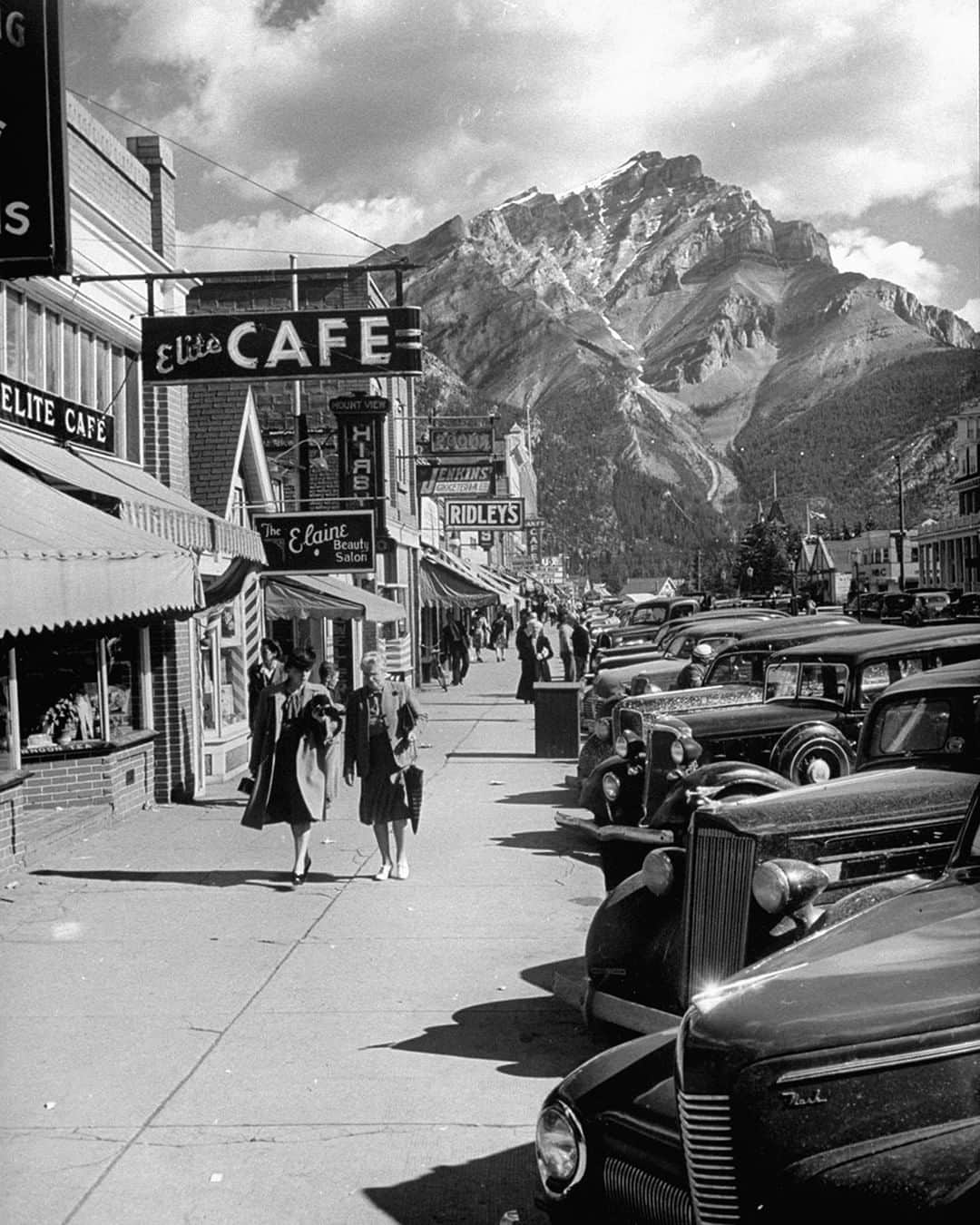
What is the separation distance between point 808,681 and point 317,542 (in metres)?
8.09

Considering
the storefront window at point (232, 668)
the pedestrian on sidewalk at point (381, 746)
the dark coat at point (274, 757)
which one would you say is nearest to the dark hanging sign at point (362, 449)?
the storefront window at point (232, 668)

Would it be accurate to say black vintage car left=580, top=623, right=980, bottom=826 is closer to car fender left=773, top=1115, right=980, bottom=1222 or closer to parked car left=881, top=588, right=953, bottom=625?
car fender left=773, top=1115, right=980, bottom=1222

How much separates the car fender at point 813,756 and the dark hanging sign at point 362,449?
1613 cm

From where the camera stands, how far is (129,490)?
12.4 meters

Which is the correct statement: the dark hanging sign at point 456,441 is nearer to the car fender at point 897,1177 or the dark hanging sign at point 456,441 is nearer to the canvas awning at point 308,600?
the canvas awning at point 308,600

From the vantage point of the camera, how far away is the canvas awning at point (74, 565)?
7.98 meters

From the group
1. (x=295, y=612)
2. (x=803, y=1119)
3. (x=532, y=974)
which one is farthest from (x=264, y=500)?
(x=803, y=1119)

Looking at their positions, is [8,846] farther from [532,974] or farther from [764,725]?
[764,725]

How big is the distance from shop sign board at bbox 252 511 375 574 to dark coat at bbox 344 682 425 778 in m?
7.73

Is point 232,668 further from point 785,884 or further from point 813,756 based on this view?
point 785,884

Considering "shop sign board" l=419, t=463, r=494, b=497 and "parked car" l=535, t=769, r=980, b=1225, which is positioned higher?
"shop sign board" l=419, t=463, r=494, b=497

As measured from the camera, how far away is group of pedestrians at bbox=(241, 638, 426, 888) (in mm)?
9930

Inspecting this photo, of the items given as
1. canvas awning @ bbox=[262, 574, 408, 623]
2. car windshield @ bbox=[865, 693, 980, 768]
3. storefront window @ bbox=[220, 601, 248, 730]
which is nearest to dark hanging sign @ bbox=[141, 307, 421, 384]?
storefront window @ bbox=[220, 601, 248, 730]

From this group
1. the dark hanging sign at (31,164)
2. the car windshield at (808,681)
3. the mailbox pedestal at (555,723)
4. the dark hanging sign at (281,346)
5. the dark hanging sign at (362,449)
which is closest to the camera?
the dark hanging sign at (31,164)
